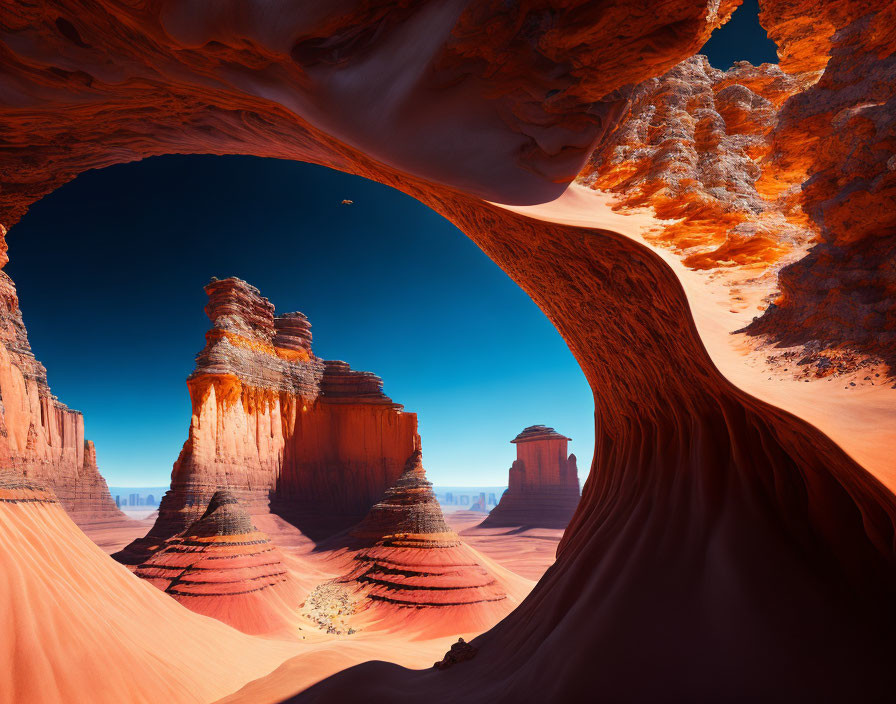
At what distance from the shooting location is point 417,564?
42.4 ft

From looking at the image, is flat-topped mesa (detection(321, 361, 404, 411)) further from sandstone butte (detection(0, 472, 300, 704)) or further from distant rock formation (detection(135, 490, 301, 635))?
sandstone butte (detection(0, 472, 300, 704))

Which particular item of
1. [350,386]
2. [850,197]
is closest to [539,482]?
[350,386]

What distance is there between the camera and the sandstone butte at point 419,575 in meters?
10.9

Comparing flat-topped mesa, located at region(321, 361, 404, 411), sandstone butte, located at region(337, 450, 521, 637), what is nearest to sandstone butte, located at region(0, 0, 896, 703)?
sandstone butte, located at region(337, 450, 521, 637)

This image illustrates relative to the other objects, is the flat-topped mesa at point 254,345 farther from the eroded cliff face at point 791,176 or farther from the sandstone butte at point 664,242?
the eroded cliff face at point 791,176

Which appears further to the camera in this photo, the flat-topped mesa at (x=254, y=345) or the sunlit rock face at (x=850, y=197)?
the flat-topped mesa at (x=254, y=345)

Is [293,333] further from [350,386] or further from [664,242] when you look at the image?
[664,242]

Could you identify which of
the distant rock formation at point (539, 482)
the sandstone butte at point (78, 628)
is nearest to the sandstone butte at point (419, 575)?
the sandstone butte at point (78, 628)

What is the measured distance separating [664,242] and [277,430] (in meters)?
22.3

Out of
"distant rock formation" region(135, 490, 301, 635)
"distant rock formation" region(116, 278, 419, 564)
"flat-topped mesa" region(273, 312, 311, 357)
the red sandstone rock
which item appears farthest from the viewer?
"flat-topped mesa" region(273, 312, 311, 357)

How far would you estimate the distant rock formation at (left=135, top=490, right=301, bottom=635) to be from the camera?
34.1ft

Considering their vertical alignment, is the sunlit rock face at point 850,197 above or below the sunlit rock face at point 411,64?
below

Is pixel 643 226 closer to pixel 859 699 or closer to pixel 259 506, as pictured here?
pixel 859 699

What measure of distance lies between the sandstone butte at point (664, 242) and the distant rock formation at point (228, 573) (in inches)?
324
